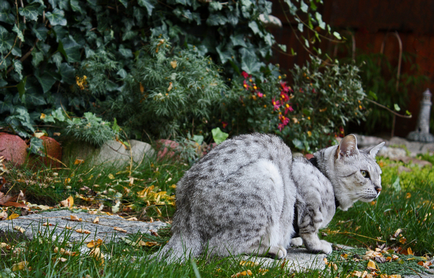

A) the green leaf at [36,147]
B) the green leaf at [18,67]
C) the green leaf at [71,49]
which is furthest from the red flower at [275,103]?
the green leaf at [18,67]

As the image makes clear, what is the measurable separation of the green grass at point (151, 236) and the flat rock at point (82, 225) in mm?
144

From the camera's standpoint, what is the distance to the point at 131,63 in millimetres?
5047

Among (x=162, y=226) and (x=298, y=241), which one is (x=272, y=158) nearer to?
(x=298, y=241)

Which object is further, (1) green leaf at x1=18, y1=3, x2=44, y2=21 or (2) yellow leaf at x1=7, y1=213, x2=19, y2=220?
(1) green leaf at x1=18, y1=3, x2=44, y2=21

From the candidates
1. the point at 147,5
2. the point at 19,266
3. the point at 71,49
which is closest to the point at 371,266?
the point at 19,266

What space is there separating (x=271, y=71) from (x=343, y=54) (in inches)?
143

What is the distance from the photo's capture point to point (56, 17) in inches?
175

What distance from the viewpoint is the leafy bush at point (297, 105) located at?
4.93 m

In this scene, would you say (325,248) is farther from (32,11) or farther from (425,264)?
(32,11)

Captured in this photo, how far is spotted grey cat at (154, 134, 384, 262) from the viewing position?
241 centimetres

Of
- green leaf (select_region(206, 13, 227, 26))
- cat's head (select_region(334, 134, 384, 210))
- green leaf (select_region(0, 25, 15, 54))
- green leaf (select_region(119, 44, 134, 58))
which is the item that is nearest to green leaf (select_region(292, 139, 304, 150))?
green leaf (select_region(206, 13, 227, 26))

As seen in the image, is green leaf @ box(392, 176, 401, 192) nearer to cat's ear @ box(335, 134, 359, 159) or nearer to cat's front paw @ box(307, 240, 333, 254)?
cat's ear @ box(335, 134, 359, 159)

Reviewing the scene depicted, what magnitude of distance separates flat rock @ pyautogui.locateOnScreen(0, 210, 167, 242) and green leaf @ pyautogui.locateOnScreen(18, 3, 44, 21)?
2.31 metres

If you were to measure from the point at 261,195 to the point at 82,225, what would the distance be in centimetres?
127
